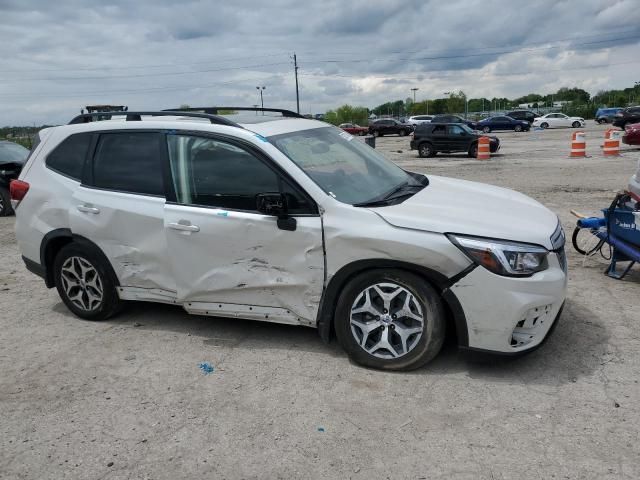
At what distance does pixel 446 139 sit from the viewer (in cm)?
2498

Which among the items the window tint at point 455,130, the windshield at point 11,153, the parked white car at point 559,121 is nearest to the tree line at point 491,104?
the parked white car at point 559,121

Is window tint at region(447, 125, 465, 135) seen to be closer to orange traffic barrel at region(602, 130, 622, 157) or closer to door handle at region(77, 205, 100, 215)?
orange traffic barrel at region(602, 130, 622, 157)

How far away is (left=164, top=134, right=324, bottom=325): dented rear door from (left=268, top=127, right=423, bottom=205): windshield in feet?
0.76

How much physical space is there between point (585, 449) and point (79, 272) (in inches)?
163

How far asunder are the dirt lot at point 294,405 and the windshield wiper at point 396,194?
1.16 metres

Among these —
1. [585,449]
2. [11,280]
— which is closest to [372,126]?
[11,280]

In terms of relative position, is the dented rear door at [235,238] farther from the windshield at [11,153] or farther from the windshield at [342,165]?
the windshield at [11,153]

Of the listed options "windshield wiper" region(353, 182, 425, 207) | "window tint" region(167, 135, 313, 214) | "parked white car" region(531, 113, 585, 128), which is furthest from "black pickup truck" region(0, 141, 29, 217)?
"parked white car" region(531, 113, 585, 128)

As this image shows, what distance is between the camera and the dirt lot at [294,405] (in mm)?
2988

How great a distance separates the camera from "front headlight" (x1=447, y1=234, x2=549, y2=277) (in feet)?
11.7

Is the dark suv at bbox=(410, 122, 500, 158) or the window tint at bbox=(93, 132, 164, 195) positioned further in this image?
the dark suv at bbox=(410, 122, 500, 158)

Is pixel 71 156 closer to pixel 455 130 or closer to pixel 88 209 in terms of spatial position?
pixel 88 209

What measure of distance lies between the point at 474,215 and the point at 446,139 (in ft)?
72.1

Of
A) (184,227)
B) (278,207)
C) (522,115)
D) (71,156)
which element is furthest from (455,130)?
(522,115)
